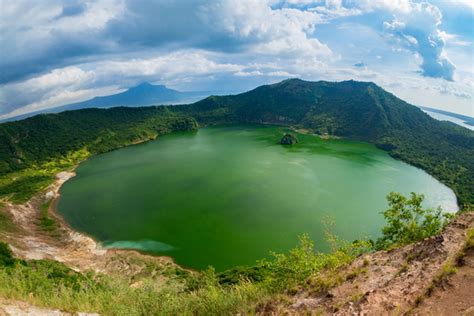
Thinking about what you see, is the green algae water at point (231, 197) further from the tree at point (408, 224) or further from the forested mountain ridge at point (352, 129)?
the tree at point (408, 224)

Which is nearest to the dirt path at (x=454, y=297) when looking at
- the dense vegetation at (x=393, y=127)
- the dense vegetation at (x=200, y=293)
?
the dense vegetation at (x=200, y=293)

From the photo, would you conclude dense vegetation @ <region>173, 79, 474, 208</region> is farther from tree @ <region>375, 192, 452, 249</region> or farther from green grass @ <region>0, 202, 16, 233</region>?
green grass @ <region>0, 202, 16, 233</region>

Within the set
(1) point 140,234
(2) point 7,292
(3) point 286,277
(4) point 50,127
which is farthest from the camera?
(4) point 50,127

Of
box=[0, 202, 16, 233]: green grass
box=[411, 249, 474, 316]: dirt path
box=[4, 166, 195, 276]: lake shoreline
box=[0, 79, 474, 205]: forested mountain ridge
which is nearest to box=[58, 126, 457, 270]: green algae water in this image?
box=[4, 166, 195, 276]: lake shoreline

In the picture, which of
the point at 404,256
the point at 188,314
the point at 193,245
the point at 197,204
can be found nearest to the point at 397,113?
the point at 197,204

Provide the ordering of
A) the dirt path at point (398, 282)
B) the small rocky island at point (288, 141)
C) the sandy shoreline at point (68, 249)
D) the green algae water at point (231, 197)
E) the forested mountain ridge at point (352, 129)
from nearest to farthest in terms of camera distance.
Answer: the dirt path at point (398, 282)
the sandy shoreline at point (68, 249)
the green algae water at point (231, 197)
the forested mountain ridge at point (352, 129)
the small rocky island at point (288, 141)

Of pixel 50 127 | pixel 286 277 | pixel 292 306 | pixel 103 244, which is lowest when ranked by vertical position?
pixel 103 244

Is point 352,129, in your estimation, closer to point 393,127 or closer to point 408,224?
point 393,127

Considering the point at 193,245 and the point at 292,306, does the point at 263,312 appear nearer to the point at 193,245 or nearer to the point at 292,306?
the point at 292,306
